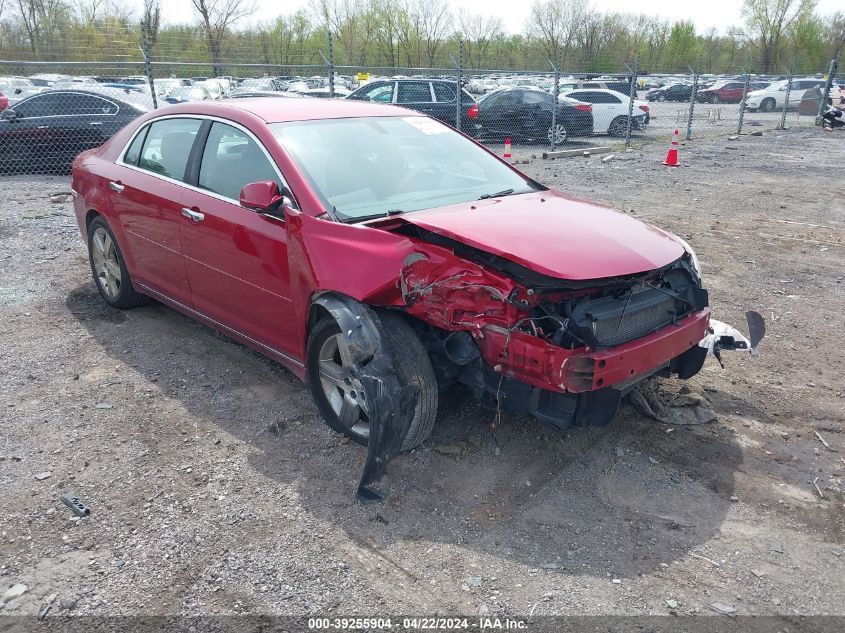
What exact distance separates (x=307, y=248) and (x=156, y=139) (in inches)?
86.7

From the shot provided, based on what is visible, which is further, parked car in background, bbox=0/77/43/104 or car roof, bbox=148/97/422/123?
parked car in background, bbox=0/77/43/104

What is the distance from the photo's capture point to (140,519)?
3.20 meters

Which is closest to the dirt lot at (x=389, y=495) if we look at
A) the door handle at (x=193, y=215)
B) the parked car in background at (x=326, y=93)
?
the door handle at (x=193, y=215)

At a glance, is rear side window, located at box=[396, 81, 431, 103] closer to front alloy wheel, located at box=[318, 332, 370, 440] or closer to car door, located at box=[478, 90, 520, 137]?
car door, located at box=[478, 90, 520, 137]

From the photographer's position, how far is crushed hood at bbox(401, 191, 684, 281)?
10.4ft

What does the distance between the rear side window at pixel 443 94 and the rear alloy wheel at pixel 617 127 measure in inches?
231

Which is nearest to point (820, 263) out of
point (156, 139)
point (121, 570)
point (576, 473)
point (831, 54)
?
point (576, 473)

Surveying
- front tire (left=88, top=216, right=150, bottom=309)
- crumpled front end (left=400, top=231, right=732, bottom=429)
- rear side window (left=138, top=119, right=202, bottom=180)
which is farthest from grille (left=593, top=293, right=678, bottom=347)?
front tire (left=88, top=216, right=150, bottom=309)

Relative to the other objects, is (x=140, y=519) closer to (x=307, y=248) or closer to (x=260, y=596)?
(x=260, y=596)

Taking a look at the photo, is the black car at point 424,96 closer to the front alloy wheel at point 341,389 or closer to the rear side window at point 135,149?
the rear side window at point 135,149

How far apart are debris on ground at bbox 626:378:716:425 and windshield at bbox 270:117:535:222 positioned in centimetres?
149

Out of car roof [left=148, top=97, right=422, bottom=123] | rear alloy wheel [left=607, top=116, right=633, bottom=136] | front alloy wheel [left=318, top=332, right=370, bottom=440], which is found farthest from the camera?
rear alloy wheel [left=607, top=116, right=633, bottom=136]

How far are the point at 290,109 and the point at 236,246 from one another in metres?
1.00

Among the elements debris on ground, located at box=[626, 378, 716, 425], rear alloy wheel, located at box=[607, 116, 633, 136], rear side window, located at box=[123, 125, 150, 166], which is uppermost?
rear side window, located at box=[123, 125, 150, 166]
